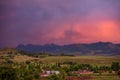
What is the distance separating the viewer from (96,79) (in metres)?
154

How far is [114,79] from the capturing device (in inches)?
6073

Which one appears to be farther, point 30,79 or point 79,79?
point 79,79

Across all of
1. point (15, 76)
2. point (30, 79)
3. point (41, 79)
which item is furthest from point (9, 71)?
point (41, 79)

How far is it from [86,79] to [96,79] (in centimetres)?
509

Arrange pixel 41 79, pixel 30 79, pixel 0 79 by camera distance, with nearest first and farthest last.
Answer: pixel 0 79 → pixel 30 79 → pixel 41 79

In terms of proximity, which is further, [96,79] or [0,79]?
[96,79]

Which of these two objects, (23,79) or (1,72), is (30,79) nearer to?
(23,79)

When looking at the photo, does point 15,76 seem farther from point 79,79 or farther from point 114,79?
point 114,79

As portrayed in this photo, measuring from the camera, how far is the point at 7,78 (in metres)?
124

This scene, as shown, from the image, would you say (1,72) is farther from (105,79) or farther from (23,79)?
(105,79)

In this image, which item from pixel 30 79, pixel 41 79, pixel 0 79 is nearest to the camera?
pixel 0 79

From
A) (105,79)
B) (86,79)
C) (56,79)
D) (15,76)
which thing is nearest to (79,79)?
(86,79)

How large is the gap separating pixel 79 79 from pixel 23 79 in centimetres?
3477

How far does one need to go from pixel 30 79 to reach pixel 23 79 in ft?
19.2
